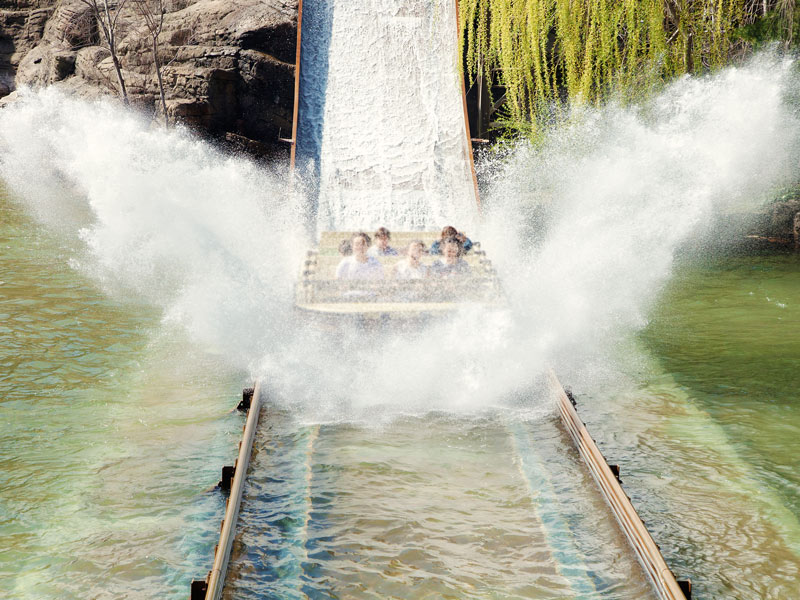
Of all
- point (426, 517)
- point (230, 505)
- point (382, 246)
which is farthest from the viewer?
point (382, 246)

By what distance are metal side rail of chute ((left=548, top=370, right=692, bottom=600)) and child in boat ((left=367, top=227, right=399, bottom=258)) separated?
2888 millimetres

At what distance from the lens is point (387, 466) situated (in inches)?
186

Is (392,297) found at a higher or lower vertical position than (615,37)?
lower

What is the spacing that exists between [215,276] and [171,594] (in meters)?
5.50

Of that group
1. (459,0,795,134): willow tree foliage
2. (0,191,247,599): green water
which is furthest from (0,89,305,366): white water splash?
(459,0,795,134): willow tree foliage

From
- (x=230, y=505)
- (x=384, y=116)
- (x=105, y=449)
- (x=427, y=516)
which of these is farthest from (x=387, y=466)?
(x=384, y=116)

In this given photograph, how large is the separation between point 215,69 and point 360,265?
10.5m

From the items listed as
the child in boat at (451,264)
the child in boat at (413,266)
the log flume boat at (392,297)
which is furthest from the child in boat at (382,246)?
the log flume boat at (392,297)

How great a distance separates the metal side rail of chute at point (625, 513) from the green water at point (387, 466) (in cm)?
14

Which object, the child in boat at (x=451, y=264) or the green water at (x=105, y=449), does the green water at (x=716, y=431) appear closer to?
the child in boat at (x=451, y=264)

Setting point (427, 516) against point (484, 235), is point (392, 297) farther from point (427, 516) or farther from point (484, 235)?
point (484, 235)

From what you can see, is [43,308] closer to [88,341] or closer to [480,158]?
[88,341]

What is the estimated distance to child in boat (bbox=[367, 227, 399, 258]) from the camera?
772 cm

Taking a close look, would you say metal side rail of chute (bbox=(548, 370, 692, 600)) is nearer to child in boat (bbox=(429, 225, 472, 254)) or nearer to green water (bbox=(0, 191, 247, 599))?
green water (bbox=(0, 191, 247, 599))
